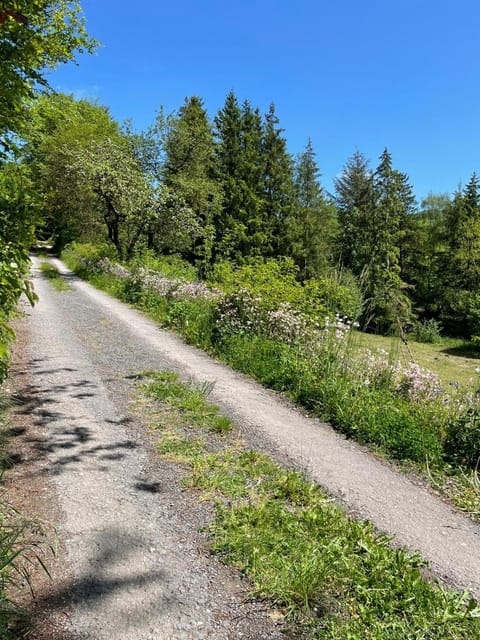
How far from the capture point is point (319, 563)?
8.71 ft

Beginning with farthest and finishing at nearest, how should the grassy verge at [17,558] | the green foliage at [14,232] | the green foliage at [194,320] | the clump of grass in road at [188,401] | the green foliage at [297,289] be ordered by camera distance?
the green foliage at [194,320] < the green foliage at [297,289] < the clump of grass in road at [188,401] < the green foliage at [14,232] < the grassy verge at [17,558]

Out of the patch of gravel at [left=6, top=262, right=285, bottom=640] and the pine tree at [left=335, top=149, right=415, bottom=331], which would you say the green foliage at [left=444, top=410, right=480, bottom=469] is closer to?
the patch of gravel at [left=6, top=262, right=285, bottom=640]

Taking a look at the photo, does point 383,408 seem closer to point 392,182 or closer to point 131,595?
point 131,595

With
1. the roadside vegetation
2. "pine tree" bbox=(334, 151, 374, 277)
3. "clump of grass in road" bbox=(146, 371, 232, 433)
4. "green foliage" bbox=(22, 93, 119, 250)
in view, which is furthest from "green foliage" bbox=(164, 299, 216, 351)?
"pine tree" bbox=(334, 151, 374, 277)

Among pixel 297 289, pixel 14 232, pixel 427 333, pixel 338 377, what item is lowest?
pixel 427 333

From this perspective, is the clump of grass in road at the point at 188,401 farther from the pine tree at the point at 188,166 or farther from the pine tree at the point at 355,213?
the pine tree at the point at 355,213

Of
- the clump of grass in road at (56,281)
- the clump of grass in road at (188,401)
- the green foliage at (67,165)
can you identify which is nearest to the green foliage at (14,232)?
the clump of grass in road at (188,401)

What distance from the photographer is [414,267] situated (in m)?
35.8

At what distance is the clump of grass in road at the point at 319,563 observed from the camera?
232 cm

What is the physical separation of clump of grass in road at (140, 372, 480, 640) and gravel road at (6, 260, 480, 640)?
Answer: 0.54ft

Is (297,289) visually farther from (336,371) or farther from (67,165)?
(67,165)

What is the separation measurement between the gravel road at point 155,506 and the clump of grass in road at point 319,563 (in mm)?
163

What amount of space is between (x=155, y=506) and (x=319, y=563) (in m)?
1.34

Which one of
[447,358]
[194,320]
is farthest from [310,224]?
[194,320]
